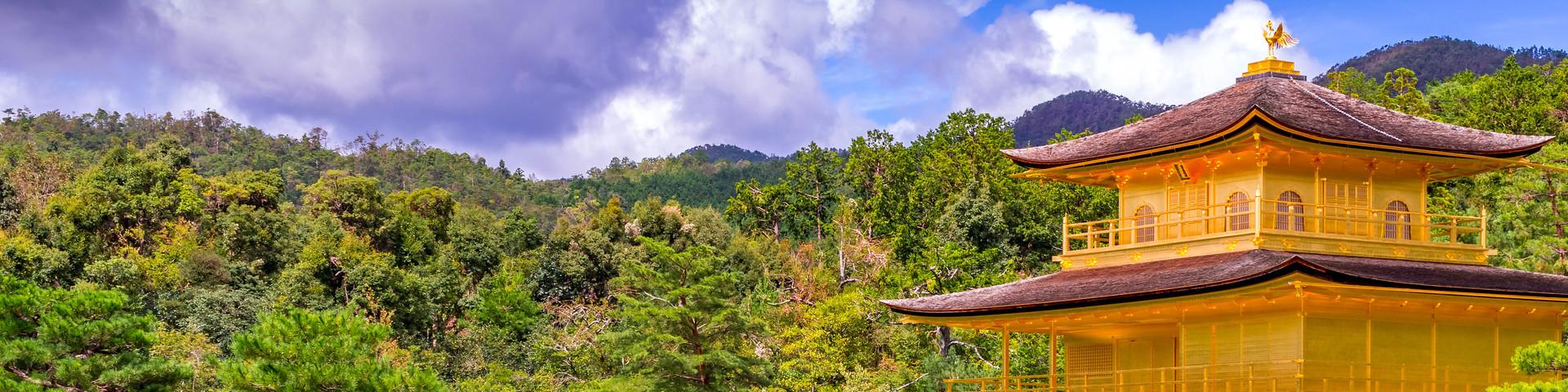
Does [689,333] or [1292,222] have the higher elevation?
[1292,222]

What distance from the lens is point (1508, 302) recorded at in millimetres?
19328

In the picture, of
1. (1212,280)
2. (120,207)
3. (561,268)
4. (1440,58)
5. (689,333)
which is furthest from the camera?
(1440,58)

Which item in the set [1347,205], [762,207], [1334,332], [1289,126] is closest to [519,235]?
[762,207]

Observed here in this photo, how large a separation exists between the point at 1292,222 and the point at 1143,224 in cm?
248

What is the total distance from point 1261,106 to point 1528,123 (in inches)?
1073

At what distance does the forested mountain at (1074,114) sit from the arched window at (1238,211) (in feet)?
352

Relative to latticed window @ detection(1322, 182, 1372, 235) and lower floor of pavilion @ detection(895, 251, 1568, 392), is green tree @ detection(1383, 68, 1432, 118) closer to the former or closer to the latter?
latticed window @ detection(1322, 182, 1372, 235)

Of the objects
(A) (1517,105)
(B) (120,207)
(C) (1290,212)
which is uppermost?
(A) (1517,105)

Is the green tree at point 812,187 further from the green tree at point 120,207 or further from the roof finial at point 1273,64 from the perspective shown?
the roof finial at point 1273,64

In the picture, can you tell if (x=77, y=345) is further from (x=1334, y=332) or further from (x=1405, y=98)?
(x=1405, y=98)

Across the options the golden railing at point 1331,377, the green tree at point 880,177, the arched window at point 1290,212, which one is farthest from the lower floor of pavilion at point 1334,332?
the green tree at point 880,177

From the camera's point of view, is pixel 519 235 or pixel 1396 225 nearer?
pixel 1396 225

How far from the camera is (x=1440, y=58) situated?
12144cm

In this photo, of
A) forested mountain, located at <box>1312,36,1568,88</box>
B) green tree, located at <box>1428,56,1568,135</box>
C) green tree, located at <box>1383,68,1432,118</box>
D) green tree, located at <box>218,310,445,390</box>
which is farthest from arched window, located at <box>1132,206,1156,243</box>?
forested mountain, located at <box>1312,36,1568,88</box>
